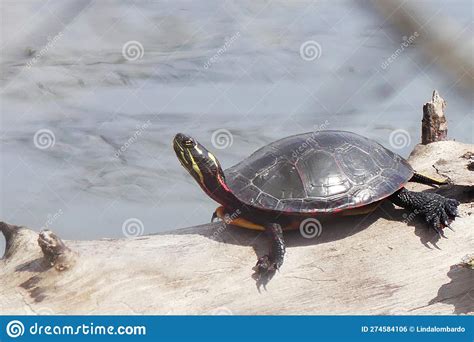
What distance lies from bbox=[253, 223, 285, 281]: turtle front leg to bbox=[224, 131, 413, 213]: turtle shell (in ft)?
0.56

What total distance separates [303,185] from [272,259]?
2.07 feet

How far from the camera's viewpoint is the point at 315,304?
14.0ft

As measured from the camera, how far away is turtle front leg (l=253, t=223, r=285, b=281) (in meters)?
4.44

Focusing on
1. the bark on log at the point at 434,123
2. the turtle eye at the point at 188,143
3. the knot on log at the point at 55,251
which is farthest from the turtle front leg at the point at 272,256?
the bark on log at the point at 434,123

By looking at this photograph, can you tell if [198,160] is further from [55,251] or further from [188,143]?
[55,251]

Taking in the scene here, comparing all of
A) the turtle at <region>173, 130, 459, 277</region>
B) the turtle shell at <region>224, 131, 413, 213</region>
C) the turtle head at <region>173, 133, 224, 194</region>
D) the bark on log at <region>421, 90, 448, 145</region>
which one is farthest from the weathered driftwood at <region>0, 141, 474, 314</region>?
the bark on log at <region>421, 90, 448, 145</region>

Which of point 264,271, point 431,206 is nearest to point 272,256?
point 264,271

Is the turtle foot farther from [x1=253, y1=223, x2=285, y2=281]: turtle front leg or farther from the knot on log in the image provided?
the knot on log

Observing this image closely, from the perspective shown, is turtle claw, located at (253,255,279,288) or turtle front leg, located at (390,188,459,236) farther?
turtle front leg, located at (390,188,459,236)

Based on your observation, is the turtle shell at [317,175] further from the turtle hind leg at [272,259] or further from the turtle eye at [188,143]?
the turtle eye at [188,143]

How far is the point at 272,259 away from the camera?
4.52m

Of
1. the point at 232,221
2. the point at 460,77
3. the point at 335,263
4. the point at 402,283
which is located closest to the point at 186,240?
the point at 232,221

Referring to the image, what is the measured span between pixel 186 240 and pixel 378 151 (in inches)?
66.1

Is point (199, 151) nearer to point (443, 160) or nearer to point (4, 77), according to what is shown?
point (443, 160)
